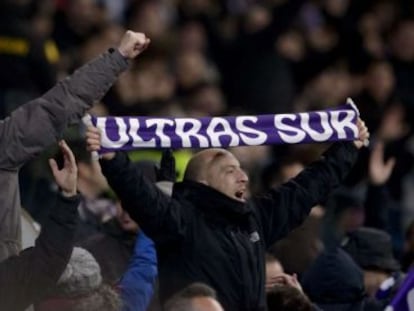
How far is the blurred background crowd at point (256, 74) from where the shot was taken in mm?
11938

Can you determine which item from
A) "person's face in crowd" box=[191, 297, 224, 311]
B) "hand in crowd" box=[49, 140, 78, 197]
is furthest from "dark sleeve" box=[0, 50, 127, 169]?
"person's face in crowd" box=[191, 297, 224, 311]

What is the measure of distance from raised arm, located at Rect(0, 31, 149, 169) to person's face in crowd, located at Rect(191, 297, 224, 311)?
1.08 m

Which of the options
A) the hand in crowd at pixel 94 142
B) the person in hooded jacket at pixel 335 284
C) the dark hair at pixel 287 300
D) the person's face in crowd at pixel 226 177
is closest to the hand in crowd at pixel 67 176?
the hand in crowd at pixel 94 142

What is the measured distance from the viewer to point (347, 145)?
9.42m

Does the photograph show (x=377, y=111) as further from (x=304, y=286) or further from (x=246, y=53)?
(x=304, y=286)

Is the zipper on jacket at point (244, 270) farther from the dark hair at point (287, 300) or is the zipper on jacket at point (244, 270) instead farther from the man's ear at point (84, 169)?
the man's ear at point (84, 169)

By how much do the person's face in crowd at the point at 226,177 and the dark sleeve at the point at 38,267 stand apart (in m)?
0.99

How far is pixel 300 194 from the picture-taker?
9156 millimetres

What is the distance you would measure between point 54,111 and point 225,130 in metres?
1.12

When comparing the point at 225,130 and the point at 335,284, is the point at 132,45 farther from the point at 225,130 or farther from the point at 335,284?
the point at 335,284

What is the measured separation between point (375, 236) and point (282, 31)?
645cm

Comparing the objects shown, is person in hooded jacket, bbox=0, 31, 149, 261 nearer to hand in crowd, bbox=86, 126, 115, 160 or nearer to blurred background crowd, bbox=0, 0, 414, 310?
hand in crowd, bbox=86, 126, 115, 160

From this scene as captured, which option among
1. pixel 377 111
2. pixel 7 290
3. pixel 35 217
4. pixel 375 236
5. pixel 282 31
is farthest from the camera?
pixel 282 31

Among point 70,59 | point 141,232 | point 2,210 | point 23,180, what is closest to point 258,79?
point 70,59
